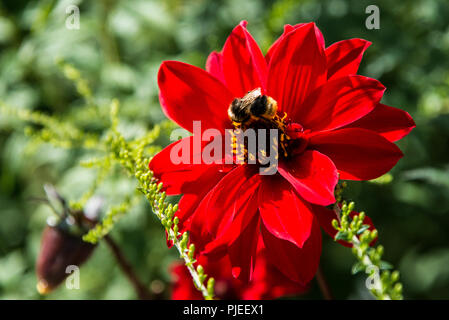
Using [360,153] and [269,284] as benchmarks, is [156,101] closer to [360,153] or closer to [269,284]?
[269,284]

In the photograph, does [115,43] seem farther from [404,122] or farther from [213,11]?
[404,122]

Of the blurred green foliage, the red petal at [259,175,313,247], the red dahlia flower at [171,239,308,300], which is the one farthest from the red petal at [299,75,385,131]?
the blurred green foliage

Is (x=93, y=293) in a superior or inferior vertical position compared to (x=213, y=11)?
inferior

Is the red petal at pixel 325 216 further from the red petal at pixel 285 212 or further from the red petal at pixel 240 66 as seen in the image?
the red petal at pixel 240 66

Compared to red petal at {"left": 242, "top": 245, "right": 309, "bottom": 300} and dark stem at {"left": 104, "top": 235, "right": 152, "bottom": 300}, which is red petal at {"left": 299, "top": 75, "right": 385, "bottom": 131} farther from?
dark stem at {"left": 104, "top": 235, "right": 152, "bottom": 300}

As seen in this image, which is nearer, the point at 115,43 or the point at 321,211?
the point at 321,211
